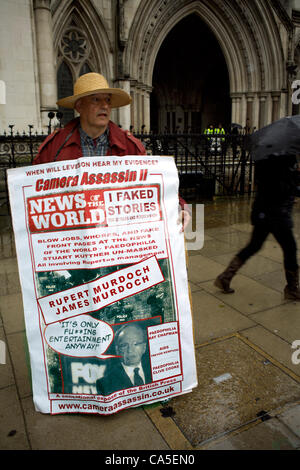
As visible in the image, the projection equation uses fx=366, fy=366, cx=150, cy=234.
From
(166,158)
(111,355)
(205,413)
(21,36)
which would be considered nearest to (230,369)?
(205,413)

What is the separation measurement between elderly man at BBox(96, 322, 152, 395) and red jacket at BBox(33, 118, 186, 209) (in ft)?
2.95

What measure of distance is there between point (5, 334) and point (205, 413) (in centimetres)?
192

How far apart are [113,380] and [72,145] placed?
61.0 inches

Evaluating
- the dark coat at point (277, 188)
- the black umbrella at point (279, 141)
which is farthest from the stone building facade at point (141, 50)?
the dark coat at point (277, 188)

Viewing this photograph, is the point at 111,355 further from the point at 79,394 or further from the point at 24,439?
the point at 24,439

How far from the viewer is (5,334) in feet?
10.7

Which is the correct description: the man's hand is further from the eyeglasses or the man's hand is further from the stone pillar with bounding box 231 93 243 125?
the stone pillar with bounding box 231 93 243 125

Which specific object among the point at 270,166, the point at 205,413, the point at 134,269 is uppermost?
the point at 270,166

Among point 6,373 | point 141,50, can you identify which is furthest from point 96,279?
point 141,50

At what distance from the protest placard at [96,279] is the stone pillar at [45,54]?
10945 millimetres

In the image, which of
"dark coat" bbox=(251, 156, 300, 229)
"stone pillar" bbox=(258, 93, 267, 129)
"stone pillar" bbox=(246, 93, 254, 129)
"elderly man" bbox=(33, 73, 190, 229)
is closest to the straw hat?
"elderly man" bbox=(33, 73, 190, 229)

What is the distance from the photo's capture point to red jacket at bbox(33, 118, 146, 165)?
2.50 metres

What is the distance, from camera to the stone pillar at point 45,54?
11445 millimetres

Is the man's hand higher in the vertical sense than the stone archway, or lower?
lower
